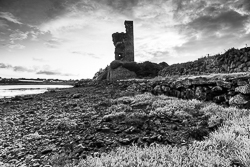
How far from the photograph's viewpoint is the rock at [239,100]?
739 centimetres

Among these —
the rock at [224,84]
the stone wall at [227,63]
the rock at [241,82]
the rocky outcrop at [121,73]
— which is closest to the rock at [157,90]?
the rock at [224,84]

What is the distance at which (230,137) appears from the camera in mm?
4469

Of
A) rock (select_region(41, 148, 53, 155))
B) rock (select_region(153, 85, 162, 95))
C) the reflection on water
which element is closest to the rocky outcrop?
the reflection on water

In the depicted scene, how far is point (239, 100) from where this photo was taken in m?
7.59

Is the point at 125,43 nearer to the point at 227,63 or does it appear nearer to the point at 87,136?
the point at 227,63

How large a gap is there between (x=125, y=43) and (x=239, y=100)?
52.7 metres

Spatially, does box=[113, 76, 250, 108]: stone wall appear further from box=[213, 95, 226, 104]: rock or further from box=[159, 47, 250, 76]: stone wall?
box=[159, 47, 250, 76]: stone wall

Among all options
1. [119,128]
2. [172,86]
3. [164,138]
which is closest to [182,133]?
[164,138]

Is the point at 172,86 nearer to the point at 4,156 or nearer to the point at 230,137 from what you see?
the point at 230,137

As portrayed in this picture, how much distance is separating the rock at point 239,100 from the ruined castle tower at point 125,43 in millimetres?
50024

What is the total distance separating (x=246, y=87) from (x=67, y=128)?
844 cm

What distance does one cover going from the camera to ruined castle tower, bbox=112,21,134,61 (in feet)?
188

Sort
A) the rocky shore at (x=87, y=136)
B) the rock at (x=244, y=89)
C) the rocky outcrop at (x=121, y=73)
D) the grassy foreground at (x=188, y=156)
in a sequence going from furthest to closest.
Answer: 1. the rocky outcrop at (x=121, y=73)
2. the rock at (x=244, y=89)
3. the rocky shore at (x=87, y=136)
4. the grassy foreground at (x=188, y=156)

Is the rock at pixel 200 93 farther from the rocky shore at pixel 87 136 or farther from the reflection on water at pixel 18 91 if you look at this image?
the reflection on water at pixel 18 91
